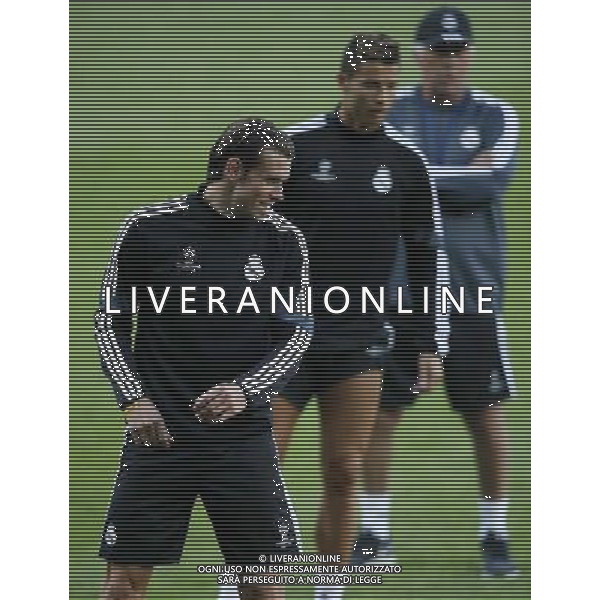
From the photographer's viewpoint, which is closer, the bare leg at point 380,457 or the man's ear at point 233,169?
the man's ear at point 233,169

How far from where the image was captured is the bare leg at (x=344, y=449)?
7.14m

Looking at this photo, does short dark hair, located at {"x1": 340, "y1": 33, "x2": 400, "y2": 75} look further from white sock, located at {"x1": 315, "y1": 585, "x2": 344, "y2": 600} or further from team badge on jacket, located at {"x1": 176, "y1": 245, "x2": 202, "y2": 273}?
white sock, located at {"x1": 315, "y1": 585, "x2": 344, "y2": 600}

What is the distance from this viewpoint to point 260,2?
7.20 m

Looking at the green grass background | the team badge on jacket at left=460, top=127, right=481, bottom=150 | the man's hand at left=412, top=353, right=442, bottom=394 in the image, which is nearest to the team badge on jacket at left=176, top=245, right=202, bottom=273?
the green grass background

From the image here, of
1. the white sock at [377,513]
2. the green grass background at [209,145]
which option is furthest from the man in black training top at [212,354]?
the white sock at [377,513]

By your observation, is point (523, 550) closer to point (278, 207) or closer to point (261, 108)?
point (278, 207)

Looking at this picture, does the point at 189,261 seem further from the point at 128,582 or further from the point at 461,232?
the point at 128,582

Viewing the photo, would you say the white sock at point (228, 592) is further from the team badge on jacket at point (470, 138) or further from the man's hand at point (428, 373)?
the team badge on jacket at point (470, 138)

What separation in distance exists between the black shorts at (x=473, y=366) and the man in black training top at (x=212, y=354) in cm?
75

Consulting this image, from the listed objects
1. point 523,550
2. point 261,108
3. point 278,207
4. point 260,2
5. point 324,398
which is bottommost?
point 523,550

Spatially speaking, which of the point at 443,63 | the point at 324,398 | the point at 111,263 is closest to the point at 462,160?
the point at 443,63

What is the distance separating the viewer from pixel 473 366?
7219 mm

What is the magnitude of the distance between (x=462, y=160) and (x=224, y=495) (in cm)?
211

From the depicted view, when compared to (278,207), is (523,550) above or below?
below
